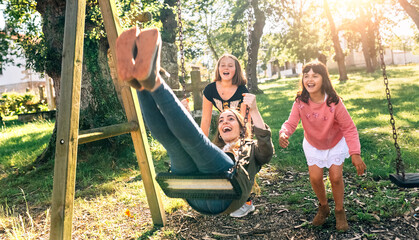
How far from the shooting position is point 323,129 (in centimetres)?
291

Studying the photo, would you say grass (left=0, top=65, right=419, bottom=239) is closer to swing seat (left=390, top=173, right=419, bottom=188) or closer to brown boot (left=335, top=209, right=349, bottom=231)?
brown boot (left=335, top=209, right=349, bottom=231)

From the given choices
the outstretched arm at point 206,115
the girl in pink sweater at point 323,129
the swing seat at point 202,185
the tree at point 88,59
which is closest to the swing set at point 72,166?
the swing seat at point 202,185

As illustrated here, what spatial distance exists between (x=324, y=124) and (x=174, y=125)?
5.04 ft

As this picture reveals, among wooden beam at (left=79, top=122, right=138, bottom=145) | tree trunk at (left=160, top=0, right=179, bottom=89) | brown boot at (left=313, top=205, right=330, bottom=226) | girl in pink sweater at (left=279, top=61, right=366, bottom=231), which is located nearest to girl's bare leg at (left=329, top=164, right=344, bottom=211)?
girl in pink sweater at (left=279, top=61, right=366, bottom=231)

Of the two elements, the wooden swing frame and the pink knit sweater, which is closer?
the wooden swing frame

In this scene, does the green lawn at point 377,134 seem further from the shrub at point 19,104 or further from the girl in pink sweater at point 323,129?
the shrub at point 19,104

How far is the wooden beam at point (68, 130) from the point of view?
2.25m

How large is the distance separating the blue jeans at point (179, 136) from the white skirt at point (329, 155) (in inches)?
38.7

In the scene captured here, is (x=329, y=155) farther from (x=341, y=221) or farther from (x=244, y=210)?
(x=244, y=210)

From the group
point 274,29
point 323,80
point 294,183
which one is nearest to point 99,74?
point 294,183

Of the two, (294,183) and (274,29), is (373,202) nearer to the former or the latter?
(294,183)

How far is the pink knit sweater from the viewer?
2.81m

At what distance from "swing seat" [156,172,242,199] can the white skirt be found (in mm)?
1012

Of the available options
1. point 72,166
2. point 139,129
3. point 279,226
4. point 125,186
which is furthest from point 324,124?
point 125,186
